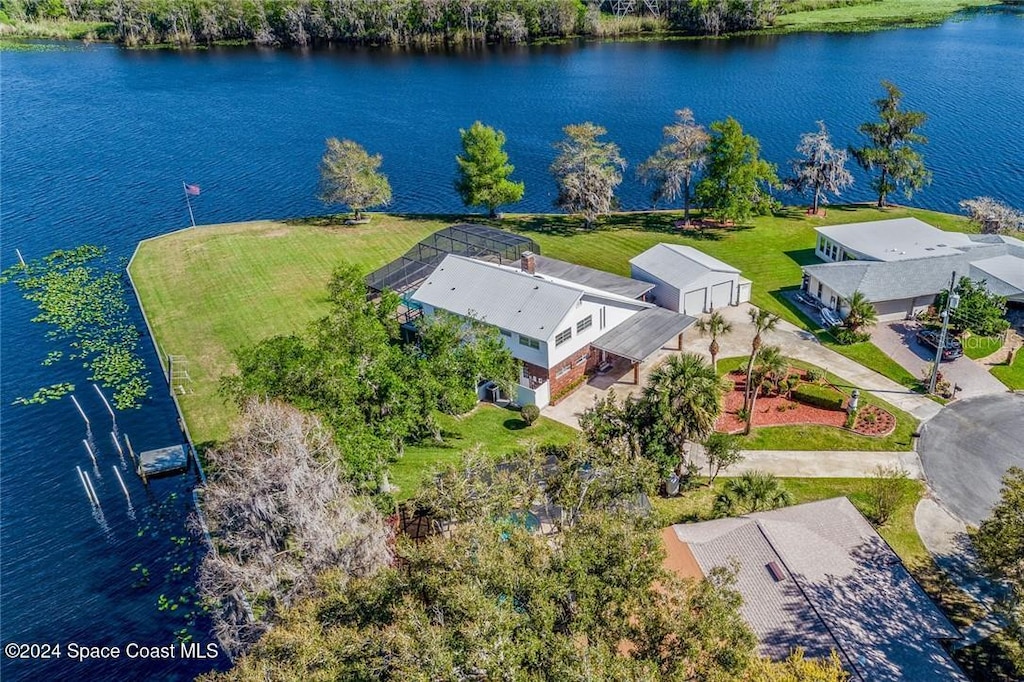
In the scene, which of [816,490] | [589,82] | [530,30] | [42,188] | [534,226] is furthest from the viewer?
[530,30]

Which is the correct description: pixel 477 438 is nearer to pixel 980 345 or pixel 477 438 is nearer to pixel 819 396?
pixel 819 396

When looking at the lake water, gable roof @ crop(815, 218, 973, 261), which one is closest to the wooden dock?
the lake water

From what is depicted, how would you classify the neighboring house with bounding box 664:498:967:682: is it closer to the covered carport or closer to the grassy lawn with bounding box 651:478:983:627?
the grassy lawn with bounding box 651:478:983:627

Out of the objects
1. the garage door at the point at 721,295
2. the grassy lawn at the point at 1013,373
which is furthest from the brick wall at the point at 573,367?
the grassy lawn at the point at 1013,373

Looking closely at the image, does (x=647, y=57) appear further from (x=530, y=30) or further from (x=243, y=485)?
(x=243, y=485)

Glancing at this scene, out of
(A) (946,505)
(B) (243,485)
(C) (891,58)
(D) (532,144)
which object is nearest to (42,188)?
(D) (532,144)
